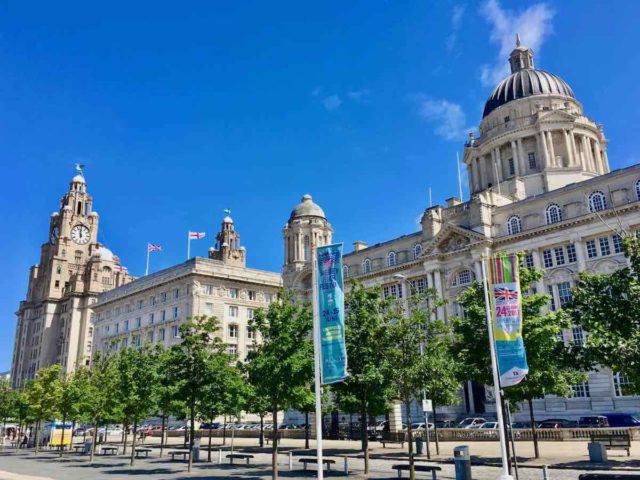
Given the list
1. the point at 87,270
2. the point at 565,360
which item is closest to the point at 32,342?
the point at 87,270

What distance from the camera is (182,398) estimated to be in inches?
1144

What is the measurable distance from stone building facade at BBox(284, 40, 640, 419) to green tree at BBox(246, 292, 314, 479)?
13.3 m

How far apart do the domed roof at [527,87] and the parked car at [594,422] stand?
4796 centimetres

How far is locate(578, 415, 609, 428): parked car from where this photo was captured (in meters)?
40.7

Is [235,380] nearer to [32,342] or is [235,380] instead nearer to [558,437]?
[558,437]

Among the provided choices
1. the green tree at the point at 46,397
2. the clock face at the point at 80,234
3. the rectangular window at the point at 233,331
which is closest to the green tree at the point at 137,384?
the green tree at the point at 46,397

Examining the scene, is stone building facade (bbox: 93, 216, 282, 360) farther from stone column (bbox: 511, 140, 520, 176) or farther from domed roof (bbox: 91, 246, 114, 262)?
stone column (bbox: 511, 140, 520, 176)

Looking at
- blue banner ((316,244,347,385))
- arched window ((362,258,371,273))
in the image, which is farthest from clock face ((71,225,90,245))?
blue banner ((316,244,347,385))

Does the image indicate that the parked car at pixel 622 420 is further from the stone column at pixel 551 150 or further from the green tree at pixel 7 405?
the green tree at pixel 7 405

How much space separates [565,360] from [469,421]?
3146 cm

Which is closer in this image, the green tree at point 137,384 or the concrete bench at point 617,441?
the concrete bench at point 617,441

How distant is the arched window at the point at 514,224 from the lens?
186ft

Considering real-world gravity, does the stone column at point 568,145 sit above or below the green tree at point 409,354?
above

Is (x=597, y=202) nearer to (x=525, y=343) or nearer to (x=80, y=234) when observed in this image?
(x=525, y=343)
